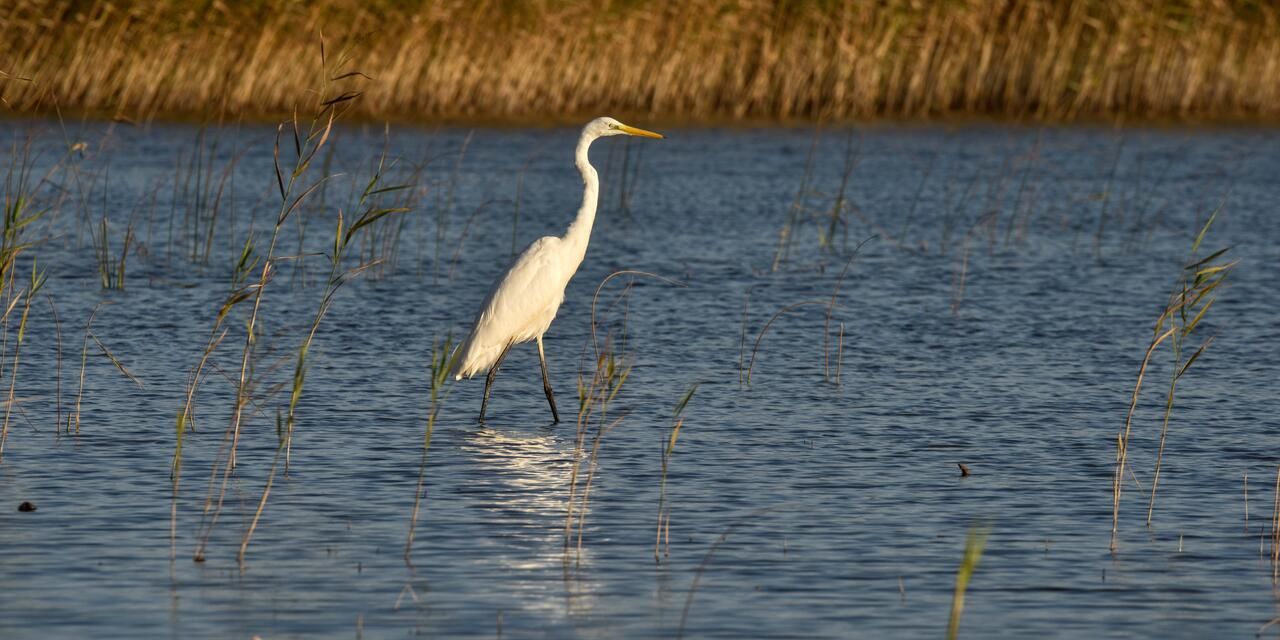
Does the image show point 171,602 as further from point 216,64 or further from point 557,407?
point 216,64

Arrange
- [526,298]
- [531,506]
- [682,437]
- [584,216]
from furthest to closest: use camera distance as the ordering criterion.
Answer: [584,216] → [526,298] → [682,437] → [531,506]

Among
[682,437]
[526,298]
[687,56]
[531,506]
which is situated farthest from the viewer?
[687,56]

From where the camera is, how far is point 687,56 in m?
21.9

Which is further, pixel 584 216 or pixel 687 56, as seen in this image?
pixel 687 56

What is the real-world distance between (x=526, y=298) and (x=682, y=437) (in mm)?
1421

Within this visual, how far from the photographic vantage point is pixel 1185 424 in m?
8.34

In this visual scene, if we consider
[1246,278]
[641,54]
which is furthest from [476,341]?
[641,54]

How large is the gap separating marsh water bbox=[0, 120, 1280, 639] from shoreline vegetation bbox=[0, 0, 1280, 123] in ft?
14.2

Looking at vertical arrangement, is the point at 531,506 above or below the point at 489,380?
above

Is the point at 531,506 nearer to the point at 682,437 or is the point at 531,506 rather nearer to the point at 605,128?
the point at 682,437

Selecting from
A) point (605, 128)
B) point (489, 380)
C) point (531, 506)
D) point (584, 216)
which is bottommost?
point (489, 380)

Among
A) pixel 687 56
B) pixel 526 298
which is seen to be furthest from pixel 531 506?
pixel 687 56

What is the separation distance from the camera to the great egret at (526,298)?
901cm

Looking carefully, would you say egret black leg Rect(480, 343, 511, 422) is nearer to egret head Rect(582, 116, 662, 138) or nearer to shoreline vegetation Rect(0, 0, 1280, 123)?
egret head Rect(582, 116, 662, 138)
